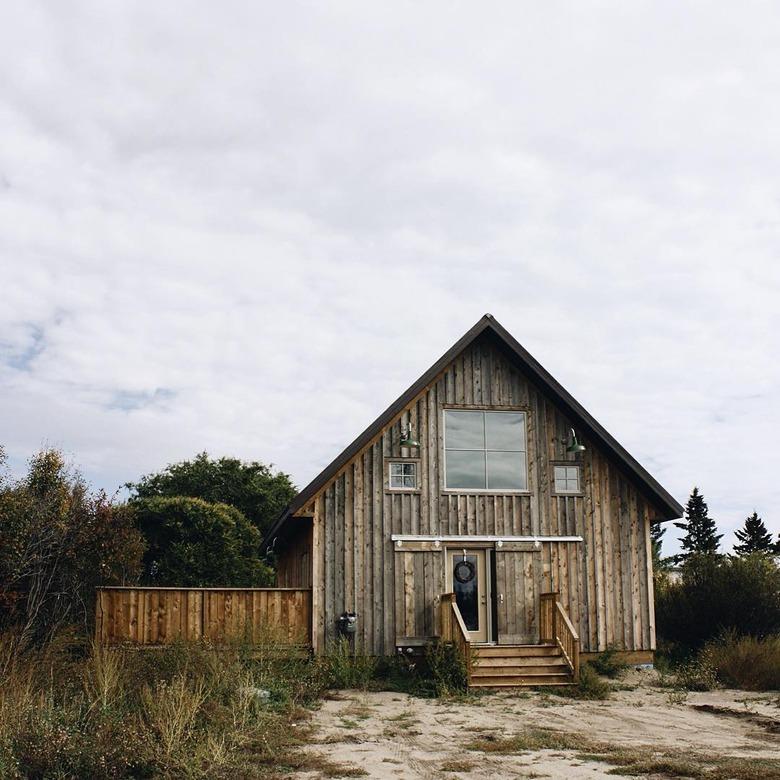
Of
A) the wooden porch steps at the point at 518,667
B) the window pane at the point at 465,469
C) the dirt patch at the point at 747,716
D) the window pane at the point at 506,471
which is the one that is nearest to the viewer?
the dirt patch at the point at 747,716

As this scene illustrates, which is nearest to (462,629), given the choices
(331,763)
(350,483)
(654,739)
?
(350,483)

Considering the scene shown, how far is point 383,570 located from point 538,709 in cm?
507

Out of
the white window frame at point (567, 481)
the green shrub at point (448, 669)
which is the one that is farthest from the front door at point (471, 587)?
the white window frame at point (567, 481)

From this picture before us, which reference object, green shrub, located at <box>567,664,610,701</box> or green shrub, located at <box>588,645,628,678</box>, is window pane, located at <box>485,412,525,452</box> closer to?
green shrub, located at <box>588,645,628,678</box>

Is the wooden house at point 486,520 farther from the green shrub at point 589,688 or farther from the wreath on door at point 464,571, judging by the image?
the green shrub at point 589,688

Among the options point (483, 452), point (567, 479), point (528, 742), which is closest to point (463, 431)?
point (483, 452)

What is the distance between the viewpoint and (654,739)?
42.3 feet

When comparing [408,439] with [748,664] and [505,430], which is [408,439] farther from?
[748,664]

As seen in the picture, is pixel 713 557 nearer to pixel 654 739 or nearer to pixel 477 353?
pixel 477 353

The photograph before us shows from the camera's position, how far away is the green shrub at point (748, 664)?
18.7 metres

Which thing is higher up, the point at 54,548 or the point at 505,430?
the point at 505,430

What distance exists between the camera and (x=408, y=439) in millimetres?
20312

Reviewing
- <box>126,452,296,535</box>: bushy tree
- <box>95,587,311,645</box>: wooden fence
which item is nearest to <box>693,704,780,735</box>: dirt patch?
<box>95,587,311,645</box>: wooden fence

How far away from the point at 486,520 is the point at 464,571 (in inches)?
44.7
